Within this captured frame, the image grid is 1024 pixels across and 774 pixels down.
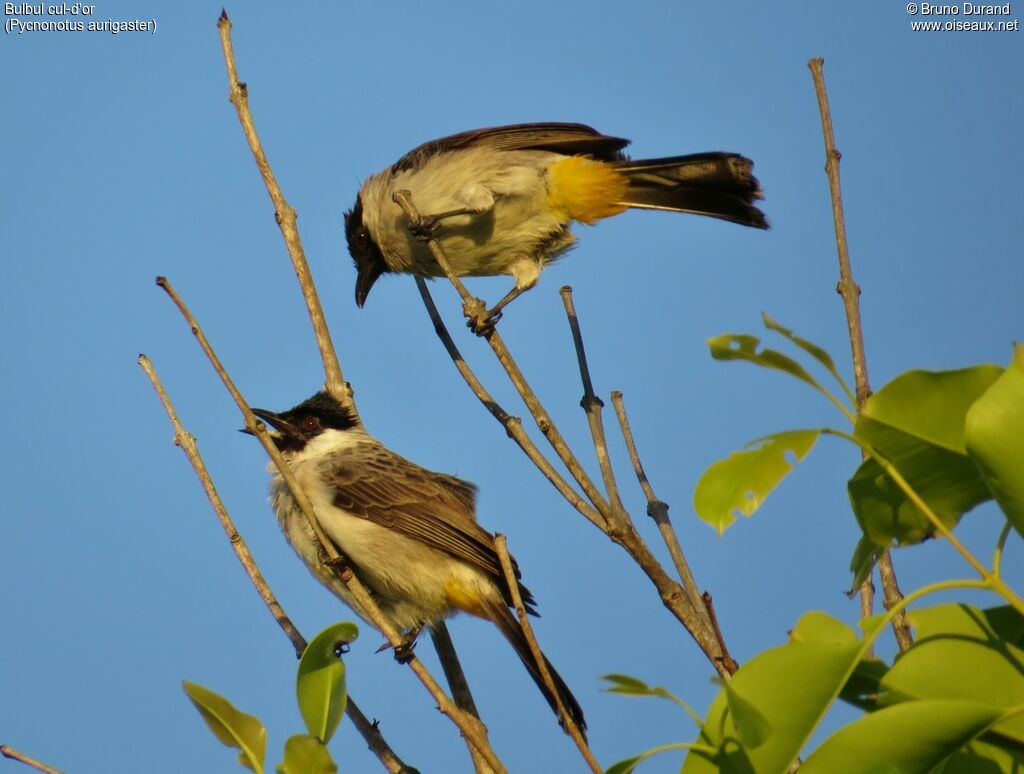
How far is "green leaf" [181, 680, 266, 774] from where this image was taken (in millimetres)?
2213

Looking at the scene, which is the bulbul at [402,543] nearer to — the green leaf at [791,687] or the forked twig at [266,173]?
the forked twig at [266,173]

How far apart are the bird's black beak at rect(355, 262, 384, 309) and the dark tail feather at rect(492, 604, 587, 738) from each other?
2644mm

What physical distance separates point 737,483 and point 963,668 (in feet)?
1.48

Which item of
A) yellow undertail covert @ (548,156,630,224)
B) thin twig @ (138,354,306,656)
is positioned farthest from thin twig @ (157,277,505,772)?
yellow undertail covert @ (548,156,630,224)

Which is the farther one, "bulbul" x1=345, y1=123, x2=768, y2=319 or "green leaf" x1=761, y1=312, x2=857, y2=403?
"bulbul" x1=345, y1=123, x2=768, y2=319

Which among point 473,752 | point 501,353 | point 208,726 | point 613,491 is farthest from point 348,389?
point 208,726

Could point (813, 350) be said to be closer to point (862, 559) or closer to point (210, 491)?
point (862, 559)

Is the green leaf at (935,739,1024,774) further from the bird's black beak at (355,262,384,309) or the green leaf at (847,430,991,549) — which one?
the bird's black beak at (355,262,384,309)

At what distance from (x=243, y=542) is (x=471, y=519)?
6.49 feet

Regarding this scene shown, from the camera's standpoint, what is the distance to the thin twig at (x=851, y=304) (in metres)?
3.18

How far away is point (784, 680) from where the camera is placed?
1.67 metres

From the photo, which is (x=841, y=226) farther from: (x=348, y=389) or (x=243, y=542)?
(x=348, y=389)

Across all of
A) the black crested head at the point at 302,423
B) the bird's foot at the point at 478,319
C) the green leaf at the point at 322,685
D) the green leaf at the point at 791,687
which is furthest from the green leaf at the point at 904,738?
the black crested head at the point at 302,423

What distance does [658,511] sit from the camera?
3.69 m
